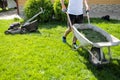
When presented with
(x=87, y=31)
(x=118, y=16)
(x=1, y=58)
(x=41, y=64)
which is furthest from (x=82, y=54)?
(x=118, y=16)

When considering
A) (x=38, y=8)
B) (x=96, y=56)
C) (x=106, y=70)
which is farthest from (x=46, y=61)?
(x=38, y=8)

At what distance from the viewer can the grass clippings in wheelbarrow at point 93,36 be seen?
6.11 m

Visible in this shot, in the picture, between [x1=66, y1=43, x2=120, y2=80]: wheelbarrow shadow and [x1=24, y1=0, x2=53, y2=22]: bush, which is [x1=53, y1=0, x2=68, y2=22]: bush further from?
[x1=66, y1=43, x2=120, y2=80]: wheelbarrow shadow

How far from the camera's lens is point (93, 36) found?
634 cm

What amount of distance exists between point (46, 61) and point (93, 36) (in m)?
1.24

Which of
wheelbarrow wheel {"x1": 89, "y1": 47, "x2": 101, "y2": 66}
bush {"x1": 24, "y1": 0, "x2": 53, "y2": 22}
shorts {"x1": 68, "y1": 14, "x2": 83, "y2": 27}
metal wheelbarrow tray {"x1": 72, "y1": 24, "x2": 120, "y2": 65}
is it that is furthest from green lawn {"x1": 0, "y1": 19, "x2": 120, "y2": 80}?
bush {"x1": 24, "y1": 0, "x2": 53, "y2": 22}

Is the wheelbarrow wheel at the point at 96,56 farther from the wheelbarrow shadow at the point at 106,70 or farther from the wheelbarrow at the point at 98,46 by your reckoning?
the wheelbarrow shadow at the point at 106,70

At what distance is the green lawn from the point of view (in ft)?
18.4

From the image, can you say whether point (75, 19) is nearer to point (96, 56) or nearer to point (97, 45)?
point (96, 56)

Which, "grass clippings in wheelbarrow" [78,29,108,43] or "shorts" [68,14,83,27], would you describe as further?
"shorts" [68,14,83,27]

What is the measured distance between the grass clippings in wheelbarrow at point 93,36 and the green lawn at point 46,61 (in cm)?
52

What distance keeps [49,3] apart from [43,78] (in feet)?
18.1

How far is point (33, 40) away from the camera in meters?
7.91

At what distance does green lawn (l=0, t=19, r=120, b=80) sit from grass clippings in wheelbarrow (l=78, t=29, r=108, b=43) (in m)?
0.52
